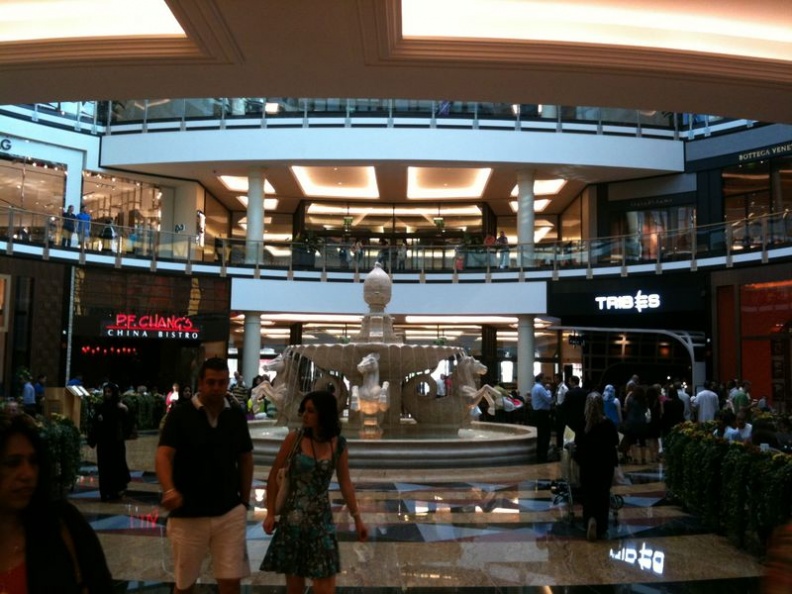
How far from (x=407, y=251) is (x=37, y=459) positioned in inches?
921

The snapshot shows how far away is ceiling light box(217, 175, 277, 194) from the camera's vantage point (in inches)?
1091

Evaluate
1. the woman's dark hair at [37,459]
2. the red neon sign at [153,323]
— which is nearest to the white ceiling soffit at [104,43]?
the woman's dark hair at [37,459]

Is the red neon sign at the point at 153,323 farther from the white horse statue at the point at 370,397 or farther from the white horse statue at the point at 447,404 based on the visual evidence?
the white horse statue at the point at 370,397

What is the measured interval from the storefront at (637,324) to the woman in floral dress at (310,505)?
54.4ft

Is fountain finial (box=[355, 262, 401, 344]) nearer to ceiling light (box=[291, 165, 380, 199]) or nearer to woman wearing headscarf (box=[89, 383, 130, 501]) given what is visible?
woman wearing headscarf (box=[89, 383, 130, 501])

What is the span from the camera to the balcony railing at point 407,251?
64.3 ft

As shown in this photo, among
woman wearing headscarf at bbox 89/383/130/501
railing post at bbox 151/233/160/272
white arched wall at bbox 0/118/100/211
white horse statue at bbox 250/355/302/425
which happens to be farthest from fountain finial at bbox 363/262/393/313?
white arched wall at bbox 0/118/100/211

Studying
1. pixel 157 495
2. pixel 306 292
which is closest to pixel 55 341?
pixel 306 292

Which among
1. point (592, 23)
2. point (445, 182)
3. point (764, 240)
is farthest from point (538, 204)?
point (592, 23)

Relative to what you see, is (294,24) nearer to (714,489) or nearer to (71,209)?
(714,489)

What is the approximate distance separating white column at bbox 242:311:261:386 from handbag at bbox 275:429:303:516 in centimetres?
2195

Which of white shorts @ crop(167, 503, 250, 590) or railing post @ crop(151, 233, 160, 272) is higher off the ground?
railing post @ crop(151, 233, 160, 272)

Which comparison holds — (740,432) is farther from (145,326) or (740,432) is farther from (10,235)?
(145,326)

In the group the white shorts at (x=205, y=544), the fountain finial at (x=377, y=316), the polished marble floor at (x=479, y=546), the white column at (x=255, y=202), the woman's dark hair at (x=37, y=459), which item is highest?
the white column at (x=255, y=202)
